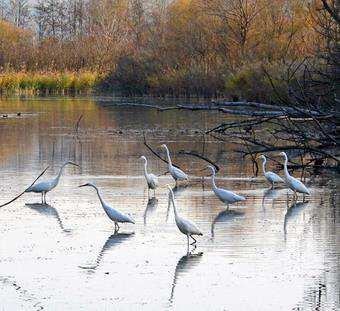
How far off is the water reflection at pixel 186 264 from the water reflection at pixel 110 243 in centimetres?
75

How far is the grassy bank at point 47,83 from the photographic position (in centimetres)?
4997

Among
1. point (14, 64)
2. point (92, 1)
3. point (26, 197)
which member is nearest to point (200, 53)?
point (14, 64)

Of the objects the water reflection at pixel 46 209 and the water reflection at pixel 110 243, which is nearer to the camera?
the water reflection at pixel 110 243

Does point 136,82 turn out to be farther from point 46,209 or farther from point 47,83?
point 46,209

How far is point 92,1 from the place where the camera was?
277 ft

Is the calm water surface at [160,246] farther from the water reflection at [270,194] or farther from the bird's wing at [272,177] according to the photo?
the bird's wing at [272,177]

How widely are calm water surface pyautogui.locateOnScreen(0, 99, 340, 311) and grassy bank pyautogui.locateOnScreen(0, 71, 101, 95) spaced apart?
1258 inches

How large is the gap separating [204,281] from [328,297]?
1158mm

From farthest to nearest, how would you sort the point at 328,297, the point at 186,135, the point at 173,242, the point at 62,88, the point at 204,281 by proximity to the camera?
the point at 62,88 < the point at 186,135 < the point at 173,242 < the point at 204,281 < the point at 328,297

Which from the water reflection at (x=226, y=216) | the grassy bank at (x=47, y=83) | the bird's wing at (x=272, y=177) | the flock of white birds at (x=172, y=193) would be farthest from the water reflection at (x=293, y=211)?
the grassy bank at (x=47, y=83)

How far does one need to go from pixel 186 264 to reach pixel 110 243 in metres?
1.34

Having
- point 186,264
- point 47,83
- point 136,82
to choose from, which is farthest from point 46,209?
point 47,83

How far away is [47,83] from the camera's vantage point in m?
50.6

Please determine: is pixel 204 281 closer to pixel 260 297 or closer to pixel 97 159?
pixel 260 297
